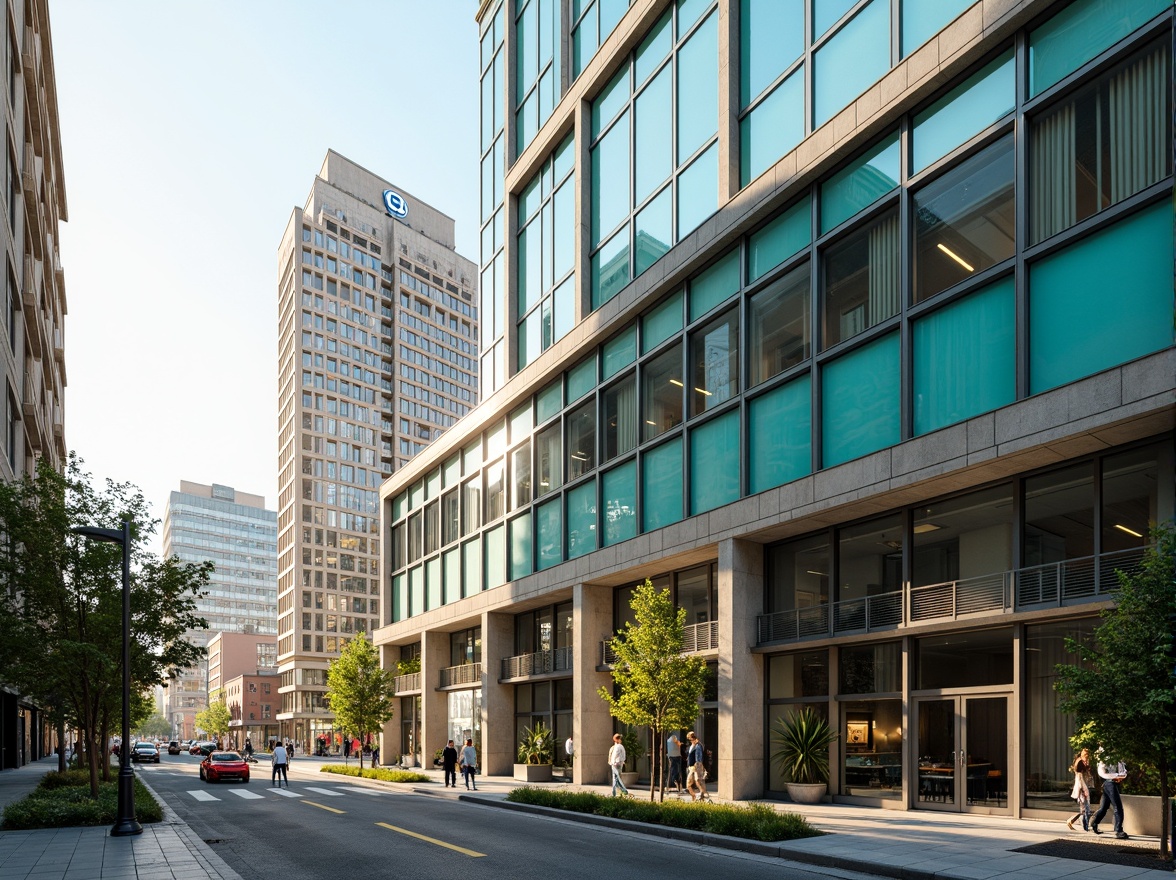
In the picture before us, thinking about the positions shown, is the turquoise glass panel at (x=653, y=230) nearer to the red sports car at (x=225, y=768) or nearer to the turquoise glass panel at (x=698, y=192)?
the turquoise glass panel at (x=698, y=192)

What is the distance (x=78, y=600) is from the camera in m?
25.2

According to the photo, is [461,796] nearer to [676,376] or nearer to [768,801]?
[768,801]

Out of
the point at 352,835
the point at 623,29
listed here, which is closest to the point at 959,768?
the point at 352,835

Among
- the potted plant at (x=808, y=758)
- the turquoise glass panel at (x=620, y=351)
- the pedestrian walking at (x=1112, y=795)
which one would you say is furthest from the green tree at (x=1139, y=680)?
the turquoise glass panel at (x=620, y=351)

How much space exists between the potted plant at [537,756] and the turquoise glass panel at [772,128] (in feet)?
66.8

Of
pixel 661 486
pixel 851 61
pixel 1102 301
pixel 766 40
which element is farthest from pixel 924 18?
pixel 661 486

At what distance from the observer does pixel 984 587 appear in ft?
64.8

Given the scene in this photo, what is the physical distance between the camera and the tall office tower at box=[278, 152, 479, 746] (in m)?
118

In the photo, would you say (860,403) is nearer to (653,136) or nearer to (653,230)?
(653,230)

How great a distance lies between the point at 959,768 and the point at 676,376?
13491 millimetres

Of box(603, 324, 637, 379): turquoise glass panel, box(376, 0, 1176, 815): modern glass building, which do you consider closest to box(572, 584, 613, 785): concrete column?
box(376, 0, 1176, 815): modern glass building

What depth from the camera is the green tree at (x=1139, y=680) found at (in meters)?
13.3

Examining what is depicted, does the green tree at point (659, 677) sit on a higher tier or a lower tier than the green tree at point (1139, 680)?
lower

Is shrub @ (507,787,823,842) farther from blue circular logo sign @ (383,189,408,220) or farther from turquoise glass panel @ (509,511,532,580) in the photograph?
blue circular logo sign @ (383,189,408,220)
